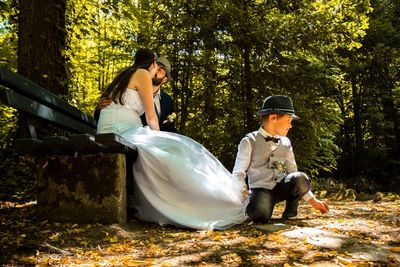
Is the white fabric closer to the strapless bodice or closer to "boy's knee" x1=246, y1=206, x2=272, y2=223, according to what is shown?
"boy's knee" x1=246, y1=206, x2=272, y2=223

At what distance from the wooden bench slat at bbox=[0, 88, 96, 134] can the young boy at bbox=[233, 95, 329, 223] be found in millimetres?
1759

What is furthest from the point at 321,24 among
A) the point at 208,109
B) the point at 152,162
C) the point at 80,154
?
the point at 80,154

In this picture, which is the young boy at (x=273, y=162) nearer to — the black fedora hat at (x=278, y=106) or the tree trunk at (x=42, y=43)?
the black fedora hat at (x=278, y=106)

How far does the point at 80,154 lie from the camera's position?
10.9 ft

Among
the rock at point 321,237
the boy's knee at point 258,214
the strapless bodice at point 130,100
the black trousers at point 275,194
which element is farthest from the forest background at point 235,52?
the rock at point 321,237

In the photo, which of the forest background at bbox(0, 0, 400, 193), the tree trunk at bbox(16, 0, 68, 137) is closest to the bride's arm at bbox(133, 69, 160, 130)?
the tree trunk at bbox(16, 0, 68, 137)

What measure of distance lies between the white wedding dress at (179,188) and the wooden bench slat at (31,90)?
843 mm

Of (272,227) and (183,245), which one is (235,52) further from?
(183,245)

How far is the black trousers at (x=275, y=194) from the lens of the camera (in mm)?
3662

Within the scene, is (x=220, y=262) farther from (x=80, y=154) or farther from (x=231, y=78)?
(x=231, y=78)

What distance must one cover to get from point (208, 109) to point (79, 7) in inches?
121

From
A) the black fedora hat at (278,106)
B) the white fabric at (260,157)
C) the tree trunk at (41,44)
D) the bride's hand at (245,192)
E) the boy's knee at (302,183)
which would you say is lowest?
the bride's hand at (245,192)

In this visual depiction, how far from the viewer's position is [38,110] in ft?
11.6

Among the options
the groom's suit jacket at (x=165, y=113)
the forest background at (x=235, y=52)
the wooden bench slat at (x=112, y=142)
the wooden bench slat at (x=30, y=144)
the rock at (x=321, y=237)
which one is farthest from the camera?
the forest background at (x=235, y=52)
